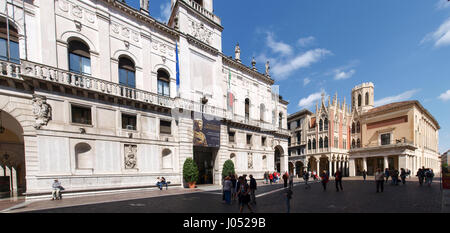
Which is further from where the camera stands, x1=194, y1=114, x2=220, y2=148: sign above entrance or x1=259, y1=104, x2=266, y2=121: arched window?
x1=259, y1=104, x2=266, y2=121: arched window

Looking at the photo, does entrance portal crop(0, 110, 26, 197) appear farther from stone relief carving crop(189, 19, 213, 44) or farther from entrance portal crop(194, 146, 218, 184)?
stone relief carving crop(189, 19, 213, 44)

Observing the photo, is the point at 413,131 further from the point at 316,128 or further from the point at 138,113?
the point at 138,113

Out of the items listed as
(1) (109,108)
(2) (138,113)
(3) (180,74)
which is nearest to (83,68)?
(1) (109,108)

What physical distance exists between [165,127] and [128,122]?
3345mm

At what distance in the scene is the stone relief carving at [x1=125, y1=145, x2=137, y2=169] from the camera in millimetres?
15352

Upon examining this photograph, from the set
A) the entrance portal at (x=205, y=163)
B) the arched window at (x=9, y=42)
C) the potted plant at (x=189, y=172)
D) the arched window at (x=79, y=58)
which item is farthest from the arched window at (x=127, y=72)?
the entrance portal at (x=205, y=163)

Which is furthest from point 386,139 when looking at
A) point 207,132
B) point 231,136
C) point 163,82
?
point 163,82

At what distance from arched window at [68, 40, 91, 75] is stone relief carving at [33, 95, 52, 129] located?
10.1 feet

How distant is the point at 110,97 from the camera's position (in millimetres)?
14766

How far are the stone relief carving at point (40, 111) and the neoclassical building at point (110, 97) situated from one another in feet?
0.20

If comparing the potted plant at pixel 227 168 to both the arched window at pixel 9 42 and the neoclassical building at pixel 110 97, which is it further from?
the arched window at pixel 9 42

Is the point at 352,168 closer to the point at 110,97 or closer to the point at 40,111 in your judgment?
the point at 110,97

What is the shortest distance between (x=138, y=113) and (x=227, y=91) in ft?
37.7

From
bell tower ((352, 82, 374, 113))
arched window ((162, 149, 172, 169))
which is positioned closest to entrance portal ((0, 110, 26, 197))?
arched window ((162, 149, 172, 169))
